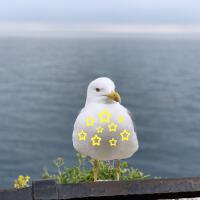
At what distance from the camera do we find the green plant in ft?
19.9

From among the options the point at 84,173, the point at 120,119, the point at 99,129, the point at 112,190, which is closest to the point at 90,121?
the point at 99,129

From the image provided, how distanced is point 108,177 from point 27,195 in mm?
2671

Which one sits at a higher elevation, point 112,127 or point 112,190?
point 112,127

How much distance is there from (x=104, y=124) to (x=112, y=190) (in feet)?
1.67

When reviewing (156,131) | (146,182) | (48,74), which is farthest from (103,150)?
(48,74)

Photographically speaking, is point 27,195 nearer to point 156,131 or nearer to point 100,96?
point 100,96

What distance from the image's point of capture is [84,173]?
6281 millimetres

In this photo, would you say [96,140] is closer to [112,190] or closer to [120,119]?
[120,119]

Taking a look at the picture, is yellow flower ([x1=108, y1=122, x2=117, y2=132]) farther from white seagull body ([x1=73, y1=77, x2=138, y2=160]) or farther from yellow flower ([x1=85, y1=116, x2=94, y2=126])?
yellow flower ([x1=85, y1=116, x2=94, y2=126])

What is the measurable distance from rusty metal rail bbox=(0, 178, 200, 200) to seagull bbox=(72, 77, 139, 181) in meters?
0.31

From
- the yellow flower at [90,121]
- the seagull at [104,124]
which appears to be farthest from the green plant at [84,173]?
the yellow flower at [90,121]

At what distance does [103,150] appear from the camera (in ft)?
12.8

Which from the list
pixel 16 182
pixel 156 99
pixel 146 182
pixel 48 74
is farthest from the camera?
pixel 48 74

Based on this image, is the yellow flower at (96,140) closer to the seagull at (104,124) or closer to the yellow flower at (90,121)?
the seagull at (104,124)
